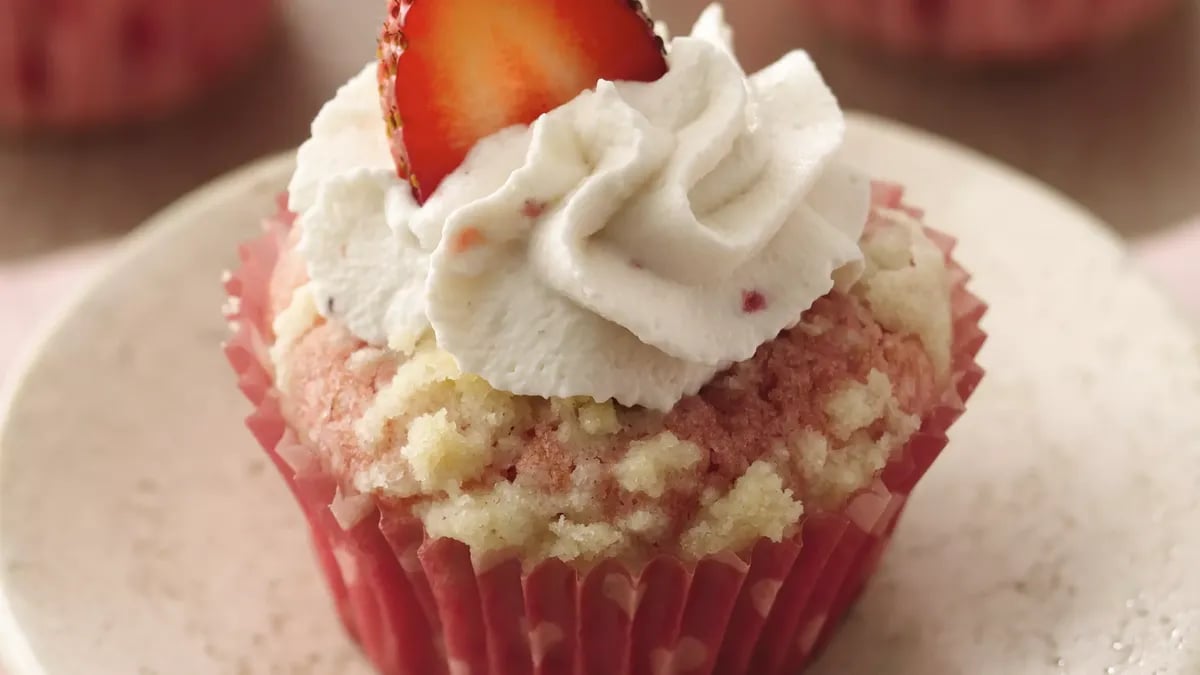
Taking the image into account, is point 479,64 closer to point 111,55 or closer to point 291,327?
point 291,327

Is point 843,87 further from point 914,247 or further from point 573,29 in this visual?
point 573,29

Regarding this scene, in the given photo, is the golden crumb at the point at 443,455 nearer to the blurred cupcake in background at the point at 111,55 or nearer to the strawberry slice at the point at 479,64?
the strawberry slice at the point at 479,64

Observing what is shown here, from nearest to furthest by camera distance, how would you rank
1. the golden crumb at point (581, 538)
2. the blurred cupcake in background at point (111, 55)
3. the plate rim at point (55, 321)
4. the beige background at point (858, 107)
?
the golden crumb at point (581, 538) < the plate rim at point (55, 321) < the blurred cupcake in background at point (111, 55) < the beige background at point (858, 107)

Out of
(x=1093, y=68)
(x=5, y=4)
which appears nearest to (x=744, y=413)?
(x=5, y=4)

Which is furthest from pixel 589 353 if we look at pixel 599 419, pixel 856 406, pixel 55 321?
pixel 55 321

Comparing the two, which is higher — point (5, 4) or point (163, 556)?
point (5, 4)

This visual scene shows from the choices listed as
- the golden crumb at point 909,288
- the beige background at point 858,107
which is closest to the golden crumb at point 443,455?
the golden crumb at point 909,288
